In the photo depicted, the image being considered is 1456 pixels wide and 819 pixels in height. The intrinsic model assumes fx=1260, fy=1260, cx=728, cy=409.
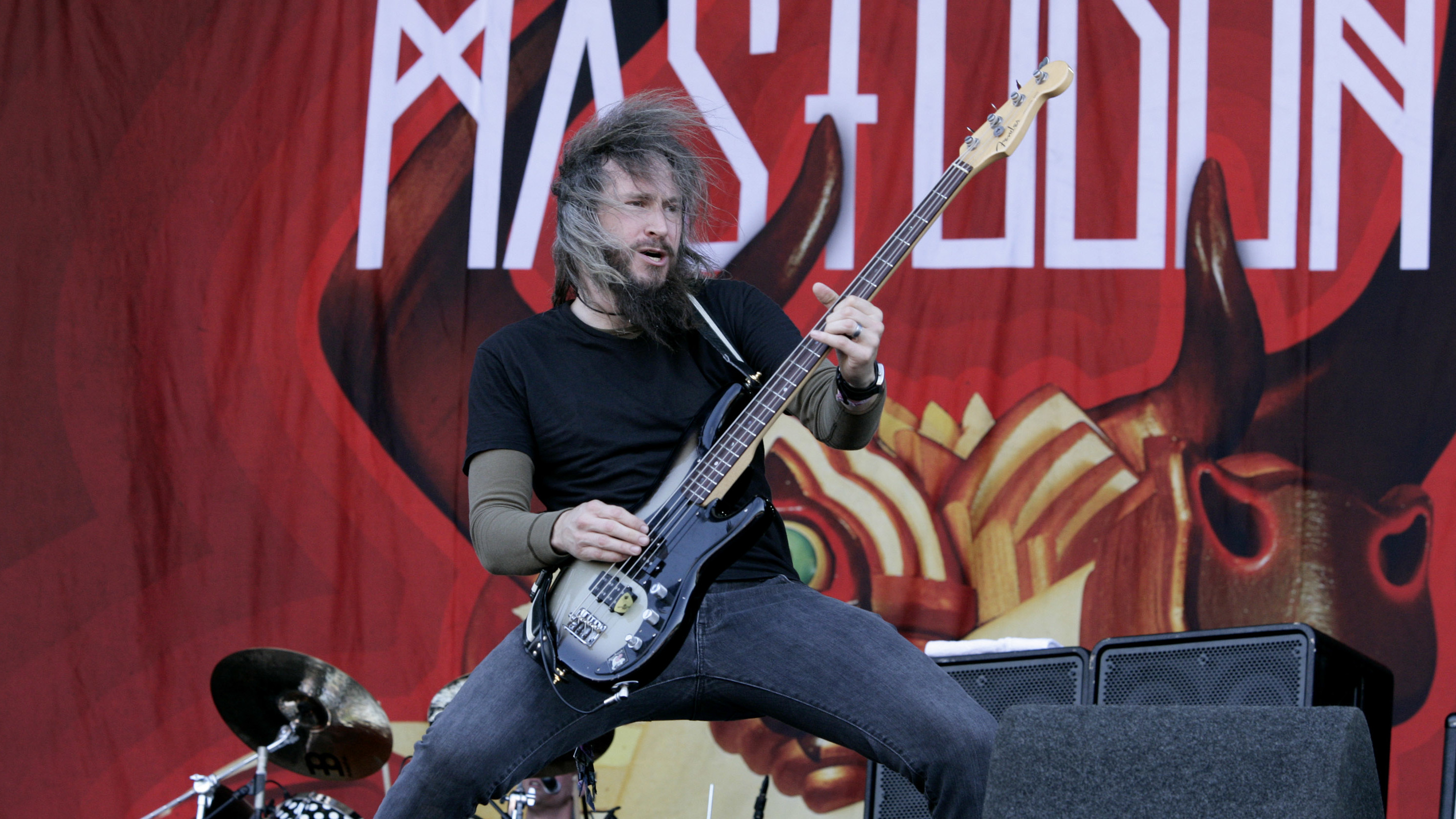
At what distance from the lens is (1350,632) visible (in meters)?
3.65

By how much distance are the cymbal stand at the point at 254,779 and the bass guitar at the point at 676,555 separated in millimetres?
1461

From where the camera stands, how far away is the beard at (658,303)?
7.88ft

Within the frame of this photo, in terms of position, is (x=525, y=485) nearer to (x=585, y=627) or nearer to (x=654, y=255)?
(x=585, y=627)

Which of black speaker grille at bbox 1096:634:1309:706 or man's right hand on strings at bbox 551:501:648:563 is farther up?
man's right hand on strings at bbox 551:501:648:563

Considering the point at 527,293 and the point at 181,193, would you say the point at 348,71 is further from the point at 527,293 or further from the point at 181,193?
the point at 527,293

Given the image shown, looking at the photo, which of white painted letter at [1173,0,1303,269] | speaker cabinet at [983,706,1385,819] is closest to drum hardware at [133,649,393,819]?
speaker cabinet at [983,706,1385,819]

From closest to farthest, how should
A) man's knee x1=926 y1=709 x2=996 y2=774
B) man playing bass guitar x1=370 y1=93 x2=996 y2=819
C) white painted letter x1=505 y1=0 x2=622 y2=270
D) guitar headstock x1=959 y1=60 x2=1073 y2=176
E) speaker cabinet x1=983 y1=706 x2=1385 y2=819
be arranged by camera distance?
speaker cabinet x1=983 y1=706 x2=1385 y2=819, man's knee x1=926 y1=709 x2=996 y2=774, man playing bass guitar x1=370 y1=93 x2=996 y2=819, guitar headstock x1=959 y1=60 x2=1073 y2=176, white painted letter x1=505 y1=0 x2=622 y2=270

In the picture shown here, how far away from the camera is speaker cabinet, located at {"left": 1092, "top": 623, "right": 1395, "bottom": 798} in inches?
96.3

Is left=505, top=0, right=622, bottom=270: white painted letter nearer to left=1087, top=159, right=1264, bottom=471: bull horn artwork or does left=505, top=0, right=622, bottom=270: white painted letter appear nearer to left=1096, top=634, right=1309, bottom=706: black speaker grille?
left=1087, top=159, right=1264, bottom=471: bull horn artwork

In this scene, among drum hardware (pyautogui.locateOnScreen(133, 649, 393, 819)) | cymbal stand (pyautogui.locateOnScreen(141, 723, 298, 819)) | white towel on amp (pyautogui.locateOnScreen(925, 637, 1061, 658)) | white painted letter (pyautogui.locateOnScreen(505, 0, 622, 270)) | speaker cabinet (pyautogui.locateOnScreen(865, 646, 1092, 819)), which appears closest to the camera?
speaker cabinet (pyautogui.locateOnScreen(865, 646, 1092, 819))

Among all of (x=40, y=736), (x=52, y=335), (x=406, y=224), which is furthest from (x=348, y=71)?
(x=40, y=736)

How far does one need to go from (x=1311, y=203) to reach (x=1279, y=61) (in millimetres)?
462

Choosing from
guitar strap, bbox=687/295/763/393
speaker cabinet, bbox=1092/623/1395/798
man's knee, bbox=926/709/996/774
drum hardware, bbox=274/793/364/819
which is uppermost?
guitar strap, bbox=687/295/763/393

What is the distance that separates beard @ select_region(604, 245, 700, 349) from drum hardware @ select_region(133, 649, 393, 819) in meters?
1.58
